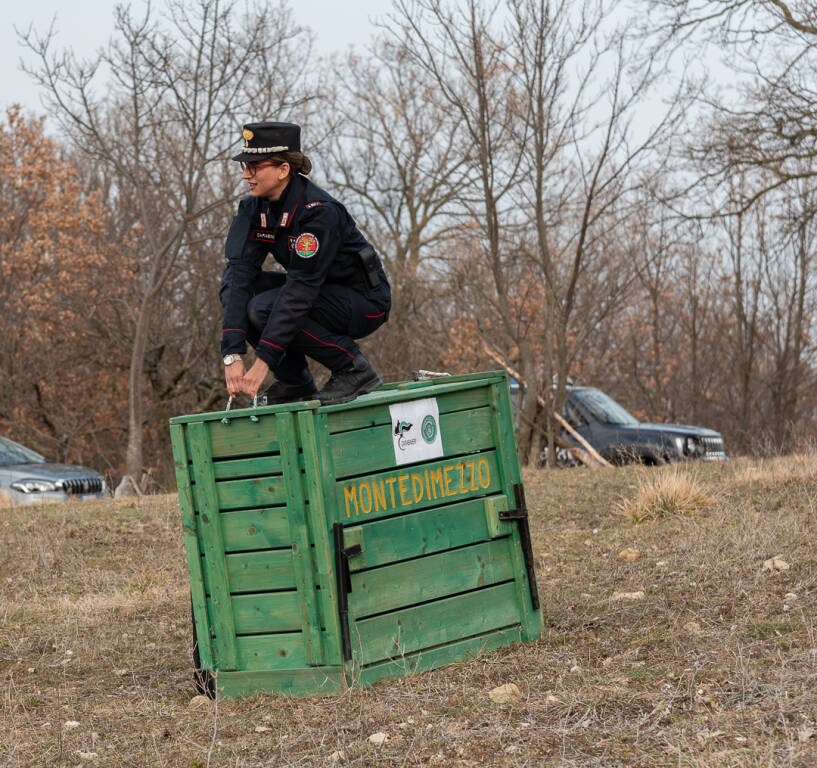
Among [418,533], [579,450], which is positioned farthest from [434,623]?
[579,450]

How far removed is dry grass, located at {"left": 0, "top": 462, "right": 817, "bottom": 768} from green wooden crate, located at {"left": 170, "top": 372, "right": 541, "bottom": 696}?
18cm

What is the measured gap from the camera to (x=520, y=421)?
15.8 m

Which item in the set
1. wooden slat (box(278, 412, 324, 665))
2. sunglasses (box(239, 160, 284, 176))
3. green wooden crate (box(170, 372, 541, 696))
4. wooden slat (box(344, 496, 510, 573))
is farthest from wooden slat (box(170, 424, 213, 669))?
sunglasses (box(239, 160, 284, 176))

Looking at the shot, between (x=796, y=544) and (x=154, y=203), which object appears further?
(x=154, y=203)

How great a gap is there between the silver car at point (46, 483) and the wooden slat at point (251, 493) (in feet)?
29.6

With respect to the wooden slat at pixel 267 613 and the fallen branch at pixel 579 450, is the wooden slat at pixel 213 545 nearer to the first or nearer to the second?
the wooden slat at pixel 267 613

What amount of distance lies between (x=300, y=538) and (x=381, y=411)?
2.10 ft

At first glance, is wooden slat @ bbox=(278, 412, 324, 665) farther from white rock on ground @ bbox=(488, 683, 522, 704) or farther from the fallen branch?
the fallen branch

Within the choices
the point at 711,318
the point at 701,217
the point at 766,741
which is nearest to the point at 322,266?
the point at 766,741

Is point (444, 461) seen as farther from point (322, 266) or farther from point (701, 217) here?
point (701, 217)

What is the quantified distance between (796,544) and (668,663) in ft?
8.38

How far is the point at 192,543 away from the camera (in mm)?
4355

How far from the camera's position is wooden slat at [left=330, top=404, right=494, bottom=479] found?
4.24 metres

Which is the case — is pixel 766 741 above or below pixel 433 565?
below
